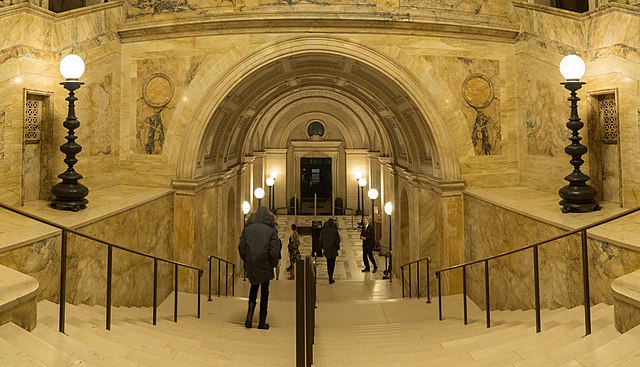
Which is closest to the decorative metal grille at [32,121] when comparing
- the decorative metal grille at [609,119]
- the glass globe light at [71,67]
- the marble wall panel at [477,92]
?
the glass globe light at [71,67]

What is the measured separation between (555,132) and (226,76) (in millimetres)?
5650

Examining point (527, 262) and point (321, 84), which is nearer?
point (527, 262)

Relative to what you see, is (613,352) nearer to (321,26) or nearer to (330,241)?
(321,26)

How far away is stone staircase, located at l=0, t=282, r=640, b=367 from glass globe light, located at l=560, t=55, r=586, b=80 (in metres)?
2.97

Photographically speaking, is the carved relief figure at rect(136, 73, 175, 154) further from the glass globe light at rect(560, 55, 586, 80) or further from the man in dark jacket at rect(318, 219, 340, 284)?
the glass globe light at rect(560, 55, 586, 80)

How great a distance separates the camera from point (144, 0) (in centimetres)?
853

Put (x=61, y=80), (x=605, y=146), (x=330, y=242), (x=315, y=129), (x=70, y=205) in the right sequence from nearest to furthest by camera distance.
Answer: (x=70, y=205), (x=605, y=146), (x=61, y=80), (x=330, y=242), (x=315, y=129)

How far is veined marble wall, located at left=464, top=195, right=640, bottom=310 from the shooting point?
4445 mm

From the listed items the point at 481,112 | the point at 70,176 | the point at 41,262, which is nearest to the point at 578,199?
the point at 481,112

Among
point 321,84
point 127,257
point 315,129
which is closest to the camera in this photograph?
point 127,257

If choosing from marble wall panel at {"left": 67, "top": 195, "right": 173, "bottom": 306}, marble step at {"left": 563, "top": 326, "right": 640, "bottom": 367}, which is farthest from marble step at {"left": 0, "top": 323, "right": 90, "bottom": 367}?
marble step at {"left": 563, "top": 326, "right": 640, "bottom": 367}

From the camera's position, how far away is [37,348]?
2969 millimetres

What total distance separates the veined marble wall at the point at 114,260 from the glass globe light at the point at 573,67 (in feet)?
19.7

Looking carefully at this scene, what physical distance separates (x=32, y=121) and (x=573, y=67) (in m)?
7.48
